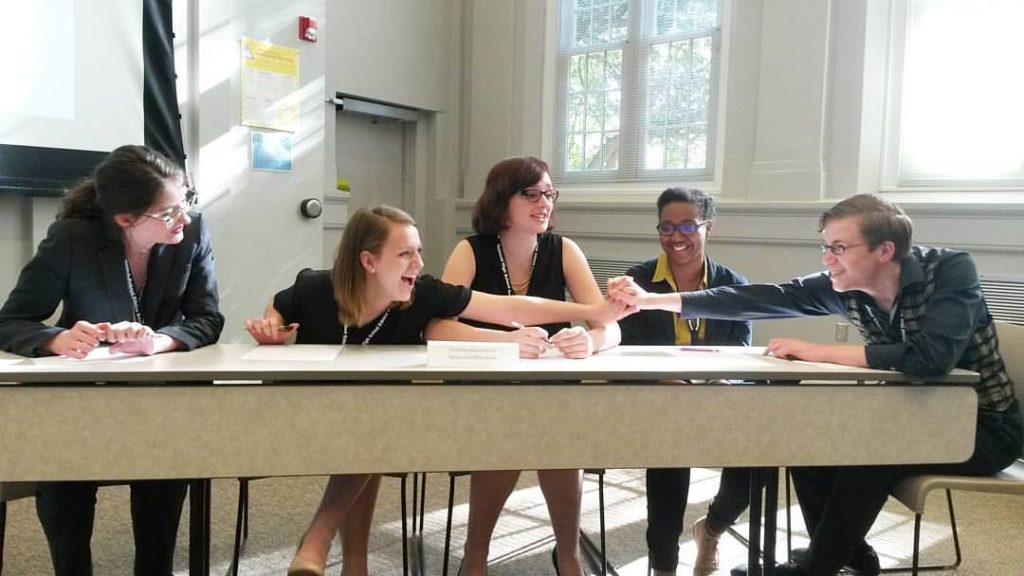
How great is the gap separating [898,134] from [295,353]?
3.77 meters

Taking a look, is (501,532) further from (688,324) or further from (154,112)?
(154,112)

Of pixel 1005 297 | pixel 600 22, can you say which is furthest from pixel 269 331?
pixel 600 22

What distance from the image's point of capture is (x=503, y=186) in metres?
2.22

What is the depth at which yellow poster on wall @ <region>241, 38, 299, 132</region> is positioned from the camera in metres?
3.88

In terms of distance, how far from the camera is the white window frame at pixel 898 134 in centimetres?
423

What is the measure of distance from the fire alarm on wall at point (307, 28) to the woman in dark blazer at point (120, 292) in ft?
7.83

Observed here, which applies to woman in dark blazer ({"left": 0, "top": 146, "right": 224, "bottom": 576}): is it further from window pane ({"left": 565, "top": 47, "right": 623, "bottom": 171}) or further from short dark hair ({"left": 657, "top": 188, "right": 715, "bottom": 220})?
window pane ({"left": 565, "top": 47, "right": 623, "bottom": 171})

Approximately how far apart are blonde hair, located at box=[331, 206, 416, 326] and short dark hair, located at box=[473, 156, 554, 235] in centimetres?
31

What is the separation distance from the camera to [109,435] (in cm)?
147

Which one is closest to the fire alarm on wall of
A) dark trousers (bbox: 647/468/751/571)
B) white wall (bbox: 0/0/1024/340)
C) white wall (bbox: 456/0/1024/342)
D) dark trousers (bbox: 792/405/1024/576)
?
white wall (bbox: 0/0/1024/340)

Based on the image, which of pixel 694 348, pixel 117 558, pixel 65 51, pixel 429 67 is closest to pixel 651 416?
pixel 694 348

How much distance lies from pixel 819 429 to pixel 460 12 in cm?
490

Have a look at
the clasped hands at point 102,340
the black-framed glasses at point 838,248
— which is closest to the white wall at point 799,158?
the black-framed glasses at point 838,248

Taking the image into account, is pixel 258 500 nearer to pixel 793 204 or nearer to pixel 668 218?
pixel 668 218
